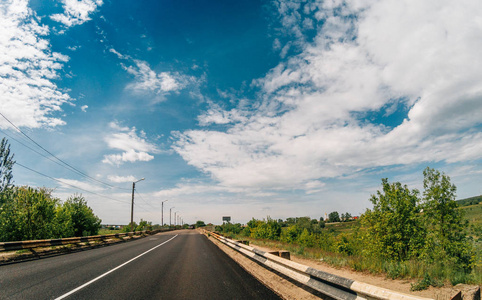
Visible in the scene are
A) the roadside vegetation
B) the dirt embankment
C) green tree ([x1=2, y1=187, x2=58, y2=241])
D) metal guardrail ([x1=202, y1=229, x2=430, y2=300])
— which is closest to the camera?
metal guardrail ([x1=202, y1=229, x2=430, y2=300])

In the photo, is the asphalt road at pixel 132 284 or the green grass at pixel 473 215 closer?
the asphalt road at pixel 132 284

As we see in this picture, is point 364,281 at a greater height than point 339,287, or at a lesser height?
lesser

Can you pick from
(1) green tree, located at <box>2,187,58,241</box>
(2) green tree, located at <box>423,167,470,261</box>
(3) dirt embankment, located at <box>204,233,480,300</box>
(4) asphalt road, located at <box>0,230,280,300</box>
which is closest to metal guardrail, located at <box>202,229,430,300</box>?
(3) dirt embankment, located at <box>204,233,480,300</box>

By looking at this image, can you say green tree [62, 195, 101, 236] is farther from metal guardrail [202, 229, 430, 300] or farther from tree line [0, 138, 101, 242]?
metal guardrail [202, 229, 430, 300]

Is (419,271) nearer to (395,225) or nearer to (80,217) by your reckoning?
(395,225)

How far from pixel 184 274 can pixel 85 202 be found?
30731 millimetres

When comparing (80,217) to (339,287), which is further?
(80,217)

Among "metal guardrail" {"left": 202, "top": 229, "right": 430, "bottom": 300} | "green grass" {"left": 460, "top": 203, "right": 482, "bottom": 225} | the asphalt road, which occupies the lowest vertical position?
"green grass" {"left": 460, "top": 203, "right": 482, "bottom": 225}

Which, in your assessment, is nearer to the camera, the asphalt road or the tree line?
the asphalt road

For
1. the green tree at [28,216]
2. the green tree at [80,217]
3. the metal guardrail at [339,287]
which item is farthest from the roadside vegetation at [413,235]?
the green tree at [80,217]

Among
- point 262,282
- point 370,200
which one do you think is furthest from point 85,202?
point 370,200

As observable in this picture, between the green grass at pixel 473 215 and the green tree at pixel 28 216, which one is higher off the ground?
the green tree at pixel 28 216

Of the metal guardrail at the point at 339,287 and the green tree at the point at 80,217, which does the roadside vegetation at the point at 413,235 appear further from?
the green tree at the point at 80,217

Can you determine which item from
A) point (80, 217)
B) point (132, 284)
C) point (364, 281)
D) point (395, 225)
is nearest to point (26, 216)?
point (80, 217)
